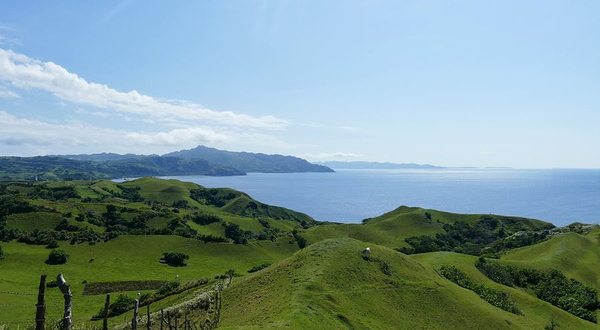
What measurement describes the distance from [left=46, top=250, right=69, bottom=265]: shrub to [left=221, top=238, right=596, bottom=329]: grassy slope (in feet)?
316

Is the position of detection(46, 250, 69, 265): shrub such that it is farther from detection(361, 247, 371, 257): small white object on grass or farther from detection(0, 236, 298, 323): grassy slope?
detection(361, 247, 371, 257): small white object on grass

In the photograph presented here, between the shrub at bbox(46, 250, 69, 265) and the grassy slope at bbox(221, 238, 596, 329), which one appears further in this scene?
the shrub at bbox(46, 250, 69, 265)

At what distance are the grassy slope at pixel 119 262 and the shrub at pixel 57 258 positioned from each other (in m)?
2.02

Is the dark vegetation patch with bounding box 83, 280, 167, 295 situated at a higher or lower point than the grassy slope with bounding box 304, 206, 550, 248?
lower

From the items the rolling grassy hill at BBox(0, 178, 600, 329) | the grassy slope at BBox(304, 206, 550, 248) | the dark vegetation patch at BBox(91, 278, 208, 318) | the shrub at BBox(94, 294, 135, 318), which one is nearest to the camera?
the rolling grassy hill at BBox(0, 178, 600, 329)

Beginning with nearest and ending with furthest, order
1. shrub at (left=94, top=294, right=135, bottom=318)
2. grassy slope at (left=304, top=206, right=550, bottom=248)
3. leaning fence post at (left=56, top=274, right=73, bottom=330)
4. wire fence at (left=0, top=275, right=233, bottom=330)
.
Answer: wire fence at (left=0, top=275, right=233, bottom=330), leaning fence post at (left=56, top=274, right=73, bottom=330), shrub at (left=94, top=294, right=135, bottom=318), grassy slope at (left=304, top=206, right=550, bottom=248)

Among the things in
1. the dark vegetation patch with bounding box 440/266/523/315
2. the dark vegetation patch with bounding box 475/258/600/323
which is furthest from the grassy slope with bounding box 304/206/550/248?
the dark vegetation patch with bounding box 440/266/523/315

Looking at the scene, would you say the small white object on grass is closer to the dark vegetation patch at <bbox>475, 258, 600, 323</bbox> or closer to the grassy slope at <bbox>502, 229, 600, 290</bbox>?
the dark vegetation patch at <bbox>475, 258, 600, 323</bbox>

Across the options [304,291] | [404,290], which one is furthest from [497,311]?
[304,291]

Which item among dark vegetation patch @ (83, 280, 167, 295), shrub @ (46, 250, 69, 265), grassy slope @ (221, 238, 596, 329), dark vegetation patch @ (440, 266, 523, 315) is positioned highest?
grassy slope @ (221, 238, 596, 329)

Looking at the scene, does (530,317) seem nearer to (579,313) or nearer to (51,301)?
(579,313)

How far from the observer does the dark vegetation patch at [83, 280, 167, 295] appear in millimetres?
102062

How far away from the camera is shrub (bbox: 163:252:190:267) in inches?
5330

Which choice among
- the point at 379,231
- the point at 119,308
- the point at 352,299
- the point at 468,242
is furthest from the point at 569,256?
the point at 119,308
